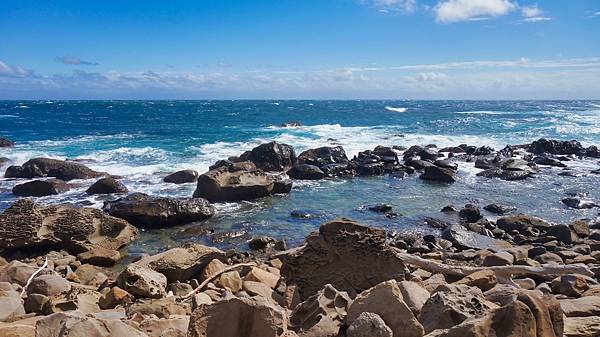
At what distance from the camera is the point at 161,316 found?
510 centimetres

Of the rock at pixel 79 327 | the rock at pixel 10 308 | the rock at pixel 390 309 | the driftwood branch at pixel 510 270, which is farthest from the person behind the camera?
the driftwood branch at pixel 510 270

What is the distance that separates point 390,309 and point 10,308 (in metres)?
3.92

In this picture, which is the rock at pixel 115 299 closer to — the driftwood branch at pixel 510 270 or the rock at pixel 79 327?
the rock at pixel 79 327

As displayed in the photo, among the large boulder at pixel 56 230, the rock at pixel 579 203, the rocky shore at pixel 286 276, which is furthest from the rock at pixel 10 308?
the rock at pixel 579 203

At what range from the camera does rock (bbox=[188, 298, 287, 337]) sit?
3598mm

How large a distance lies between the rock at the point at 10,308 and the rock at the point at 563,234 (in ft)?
36.6

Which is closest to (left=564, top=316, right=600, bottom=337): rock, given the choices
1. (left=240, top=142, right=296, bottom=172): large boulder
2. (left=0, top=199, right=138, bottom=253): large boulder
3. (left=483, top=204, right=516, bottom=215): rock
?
(left=0, top=199, right=138, bottom=253): large boulder

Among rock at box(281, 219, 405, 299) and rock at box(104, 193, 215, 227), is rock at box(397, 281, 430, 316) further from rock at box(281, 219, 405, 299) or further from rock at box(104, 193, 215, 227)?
rock at box(104, 193, 215, 227)

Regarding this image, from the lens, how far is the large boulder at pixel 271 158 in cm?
2206

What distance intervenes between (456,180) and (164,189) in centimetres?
1184

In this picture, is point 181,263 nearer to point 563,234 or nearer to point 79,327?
point 79,327

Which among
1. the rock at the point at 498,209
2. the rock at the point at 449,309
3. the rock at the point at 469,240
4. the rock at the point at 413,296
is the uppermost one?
the rock at the point at 449,309

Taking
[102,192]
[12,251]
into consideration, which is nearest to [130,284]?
[12,251]

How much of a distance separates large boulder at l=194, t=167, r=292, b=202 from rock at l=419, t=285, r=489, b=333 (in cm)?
1205
